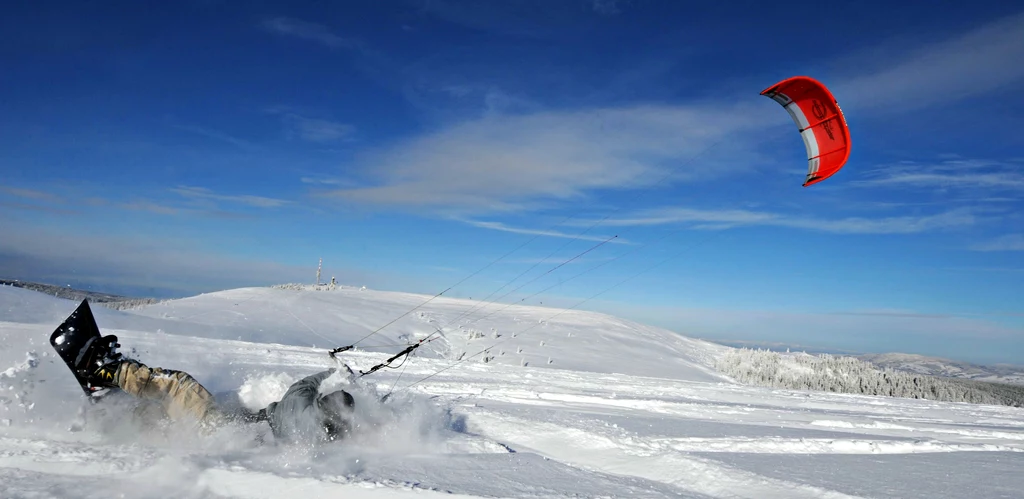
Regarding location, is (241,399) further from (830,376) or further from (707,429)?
(830,376)

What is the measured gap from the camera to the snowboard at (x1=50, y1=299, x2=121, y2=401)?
18.5 ft

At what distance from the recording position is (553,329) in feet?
106

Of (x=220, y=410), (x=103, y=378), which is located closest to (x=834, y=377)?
(x=220, y=410)

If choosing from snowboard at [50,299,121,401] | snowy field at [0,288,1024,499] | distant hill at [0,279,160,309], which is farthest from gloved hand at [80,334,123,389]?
distant hill at [0,279,160,309]

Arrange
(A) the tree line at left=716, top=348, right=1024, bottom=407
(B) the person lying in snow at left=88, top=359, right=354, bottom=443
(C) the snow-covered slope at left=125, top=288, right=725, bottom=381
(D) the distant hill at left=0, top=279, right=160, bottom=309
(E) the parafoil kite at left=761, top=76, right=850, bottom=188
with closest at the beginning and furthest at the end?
(B) the person lying in snow at left=88, top=359, right=354, bottom=443, (E) the parafoil kite at left=761, top=76, right=850, bottom=188, (D) the distant hill at left=0, top=279, right=160, bottom=309, (C) the snow-covered slope at left=125, top=288, right=725, bottom=381, (A) the tree line at left=716, top=348, right=1024, bottom=407

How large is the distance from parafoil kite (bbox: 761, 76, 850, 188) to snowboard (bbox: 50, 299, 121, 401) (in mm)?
9926

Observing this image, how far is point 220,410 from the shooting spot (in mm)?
5613

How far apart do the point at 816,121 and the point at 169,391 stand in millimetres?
10802

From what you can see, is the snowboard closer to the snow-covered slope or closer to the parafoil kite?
the parafoil kite

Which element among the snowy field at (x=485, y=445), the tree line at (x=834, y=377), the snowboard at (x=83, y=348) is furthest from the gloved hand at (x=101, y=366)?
the tree line at (x=834, y=377)

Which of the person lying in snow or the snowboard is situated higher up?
the snowboard

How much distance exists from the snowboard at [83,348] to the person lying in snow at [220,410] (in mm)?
75

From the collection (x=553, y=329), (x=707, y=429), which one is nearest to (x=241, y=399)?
(x=707, y=429)

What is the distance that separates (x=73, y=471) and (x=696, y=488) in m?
4.77
